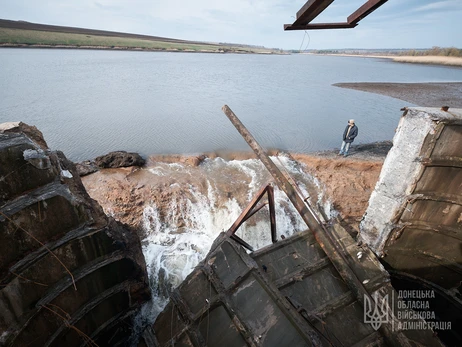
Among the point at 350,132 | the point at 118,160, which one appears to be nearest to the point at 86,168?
the point at 118,160

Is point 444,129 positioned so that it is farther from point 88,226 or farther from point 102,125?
point 102,125

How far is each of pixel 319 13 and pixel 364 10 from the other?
1.80 feet

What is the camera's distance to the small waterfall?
6793mm

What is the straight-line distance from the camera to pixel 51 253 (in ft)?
10.6

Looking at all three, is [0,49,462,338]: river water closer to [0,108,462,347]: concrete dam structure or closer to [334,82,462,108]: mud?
[0,108,462,347]: concrete dam structure

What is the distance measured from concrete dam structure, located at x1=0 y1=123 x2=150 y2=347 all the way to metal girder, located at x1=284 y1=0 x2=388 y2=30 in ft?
11.4

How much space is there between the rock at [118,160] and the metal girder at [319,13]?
8322mm

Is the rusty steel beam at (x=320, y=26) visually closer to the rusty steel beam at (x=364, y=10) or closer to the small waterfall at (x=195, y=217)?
the rusty steel beam at (x=364, y=10)

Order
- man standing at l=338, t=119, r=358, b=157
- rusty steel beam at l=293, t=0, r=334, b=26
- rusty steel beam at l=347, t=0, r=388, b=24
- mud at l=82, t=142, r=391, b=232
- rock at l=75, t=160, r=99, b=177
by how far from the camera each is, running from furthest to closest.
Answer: man standing at l=338, t=119, r=358, b=157, rock at l=75, t=160, r=99, b=177, mud at l=82, t=142, r=391, b=232, rusty steel beam at l=347, t=0, r=388, b=24, rusty steel beam at l=293, t=0, r=334, b=26

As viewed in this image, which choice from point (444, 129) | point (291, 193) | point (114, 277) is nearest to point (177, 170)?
point (114, 277)

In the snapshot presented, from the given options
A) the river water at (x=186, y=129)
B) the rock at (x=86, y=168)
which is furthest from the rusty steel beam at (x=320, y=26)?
the rock at (x=86, y=168)

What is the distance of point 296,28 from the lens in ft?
9.87

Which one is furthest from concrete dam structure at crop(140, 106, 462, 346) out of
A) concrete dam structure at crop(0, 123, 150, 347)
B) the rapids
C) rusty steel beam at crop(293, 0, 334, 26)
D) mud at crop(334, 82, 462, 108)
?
mud at crop(334, 82, 462, 108)

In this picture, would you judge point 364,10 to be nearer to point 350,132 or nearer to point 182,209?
point 182,209
